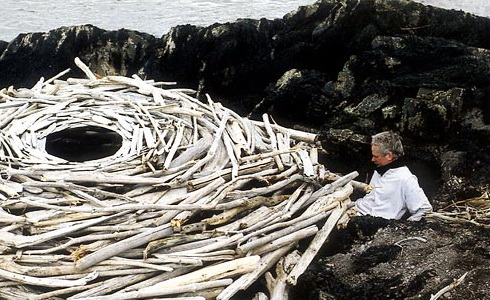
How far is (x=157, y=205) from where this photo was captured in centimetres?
392

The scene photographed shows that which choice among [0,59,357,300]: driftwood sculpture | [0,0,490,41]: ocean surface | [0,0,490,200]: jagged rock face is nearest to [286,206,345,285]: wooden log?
[0,59,357,300]: driftwood sculpture

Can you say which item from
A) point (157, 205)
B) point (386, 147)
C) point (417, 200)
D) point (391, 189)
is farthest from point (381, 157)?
point (157, 205)

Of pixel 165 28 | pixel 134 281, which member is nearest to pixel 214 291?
pixel 134 281

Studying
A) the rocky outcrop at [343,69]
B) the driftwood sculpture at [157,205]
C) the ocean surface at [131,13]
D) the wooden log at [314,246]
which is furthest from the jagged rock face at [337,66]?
the wooden log at [314,246]

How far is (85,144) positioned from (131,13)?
78.0 inches

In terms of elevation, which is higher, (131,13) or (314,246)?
(131,13)

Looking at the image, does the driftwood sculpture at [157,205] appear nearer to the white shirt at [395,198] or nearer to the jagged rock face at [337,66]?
the white shirt at [395,198]

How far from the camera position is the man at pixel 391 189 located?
14.8ft

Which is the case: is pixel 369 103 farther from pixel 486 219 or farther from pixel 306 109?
pixel 486 219

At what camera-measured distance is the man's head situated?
4.50 meters

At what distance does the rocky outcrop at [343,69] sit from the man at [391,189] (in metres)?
0.84

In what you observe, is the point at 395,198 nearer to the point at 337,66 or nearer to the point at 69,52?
the point at 337,66

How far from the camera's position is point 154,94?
5.20 metres

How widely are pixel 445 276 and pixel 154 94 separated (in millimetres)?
2140
